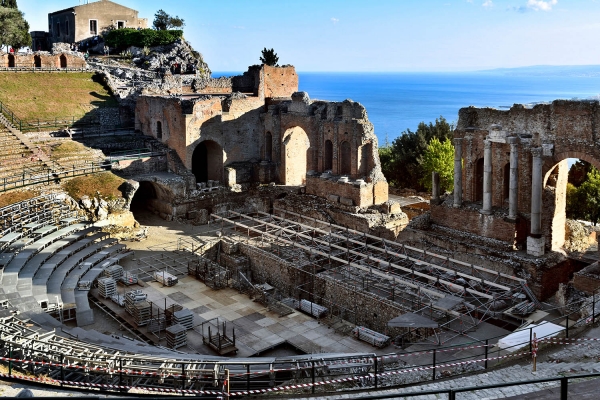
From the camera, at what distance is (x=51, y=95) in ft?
141

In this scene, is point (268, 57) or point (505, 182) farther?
point (268, 57)

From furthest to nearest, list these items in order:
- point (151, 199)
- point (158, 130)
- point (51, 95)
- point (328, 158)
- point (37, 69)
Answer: point (37, 69) → point (51, 95) → point (158, 130) → point (151, 199) → point (328, 158)

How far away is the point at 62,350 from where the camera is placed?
16188mm

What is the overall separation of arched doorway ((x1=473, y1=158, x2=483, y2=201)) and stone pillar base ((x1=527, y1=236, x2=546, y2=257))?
3.62m

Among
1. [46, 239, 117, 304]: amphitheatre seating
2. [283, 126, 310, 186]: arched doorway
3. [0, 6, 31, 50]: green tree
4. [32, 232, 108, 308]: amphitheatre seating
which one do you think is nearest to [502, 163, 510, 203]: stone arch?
[283, 126, 310, 186]: arched doorway

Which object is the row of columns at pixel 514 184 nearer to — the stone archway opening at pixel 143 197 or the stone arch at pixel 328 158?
the stone arch at pixel 328 158

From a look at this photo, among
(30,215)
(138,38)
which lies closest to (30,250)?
(30,215)

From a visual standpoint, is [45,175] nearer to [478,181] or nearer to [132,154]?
[132,154]

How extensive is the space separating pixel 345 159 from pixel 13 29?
37.7 m

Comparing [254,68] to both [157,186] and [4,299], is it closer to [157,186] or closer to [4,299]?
[157,186]

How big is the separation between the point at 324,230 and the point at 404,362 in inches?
506

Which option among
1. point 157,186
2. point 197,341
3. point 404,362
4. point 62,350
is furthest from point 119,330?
Result: point 157,186

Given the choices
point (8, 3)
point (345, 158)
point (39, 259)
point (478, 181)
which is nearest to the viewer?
point (39, 259)

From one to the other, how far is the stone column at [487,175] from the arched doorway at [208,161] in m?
17.0
